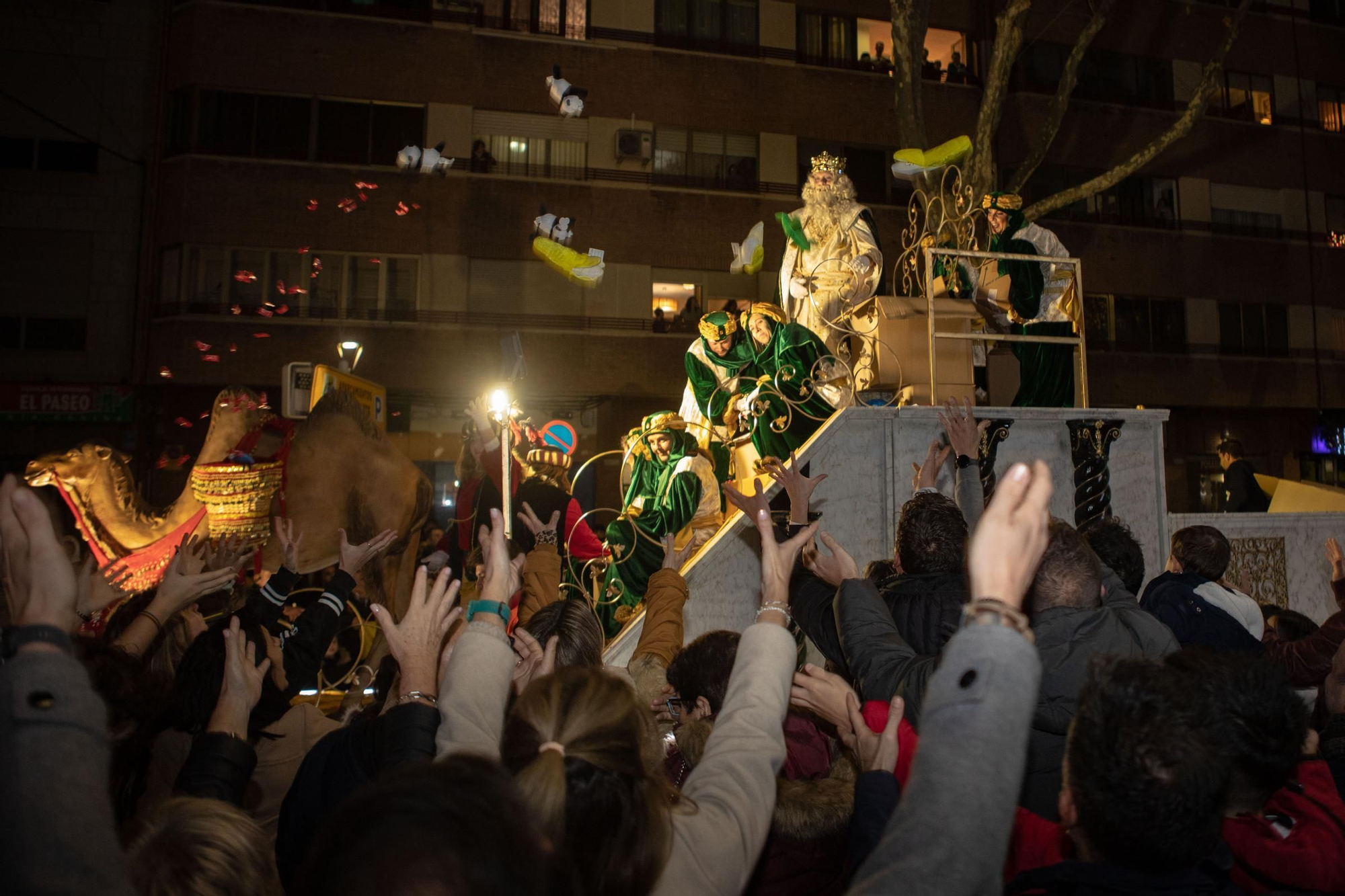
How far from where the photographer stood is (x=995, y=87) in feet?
41.3

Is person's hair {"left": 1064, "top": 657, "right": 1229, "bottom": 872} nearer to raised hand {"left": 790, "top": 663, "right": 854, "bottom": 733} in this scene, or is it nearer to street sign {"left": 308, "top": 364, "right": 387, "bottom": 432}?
raised hand {"left": 790, "top": 663, "right": 854, "bottom": 733}

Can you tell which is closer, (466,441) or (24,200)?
(466,441)

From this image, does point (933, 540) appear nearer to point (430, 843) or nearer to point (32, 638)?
point (430, 843)

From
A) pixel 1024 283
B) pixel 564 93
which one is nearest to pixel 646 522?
pixel 1024 283

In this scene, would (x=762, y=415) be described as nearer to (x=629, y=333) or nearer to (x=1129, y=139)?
(x=629, y=333)

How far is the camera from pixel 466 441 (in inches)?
369

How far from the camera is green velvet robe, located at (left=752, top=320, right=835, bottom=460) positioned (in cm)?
732

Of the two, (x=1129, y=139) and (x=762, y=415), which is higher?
(x=1129, y=139)

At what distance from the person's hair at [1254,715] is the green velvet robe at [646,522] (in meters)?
5.24

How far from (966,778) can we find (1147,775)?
21.6 inches

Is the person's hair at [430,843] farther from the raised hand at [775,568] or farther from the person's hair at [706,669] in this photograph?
the person's hair at [706,669]

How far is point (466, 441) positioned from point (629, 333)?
1100cm

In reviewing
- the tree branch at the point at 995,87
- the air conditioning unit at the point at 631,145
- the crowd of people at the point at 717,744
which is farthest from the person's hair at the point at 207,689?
the air conditioning unit at the point at 631,145

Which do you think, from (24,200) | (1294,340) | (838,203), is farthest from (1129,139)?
(24,200)
